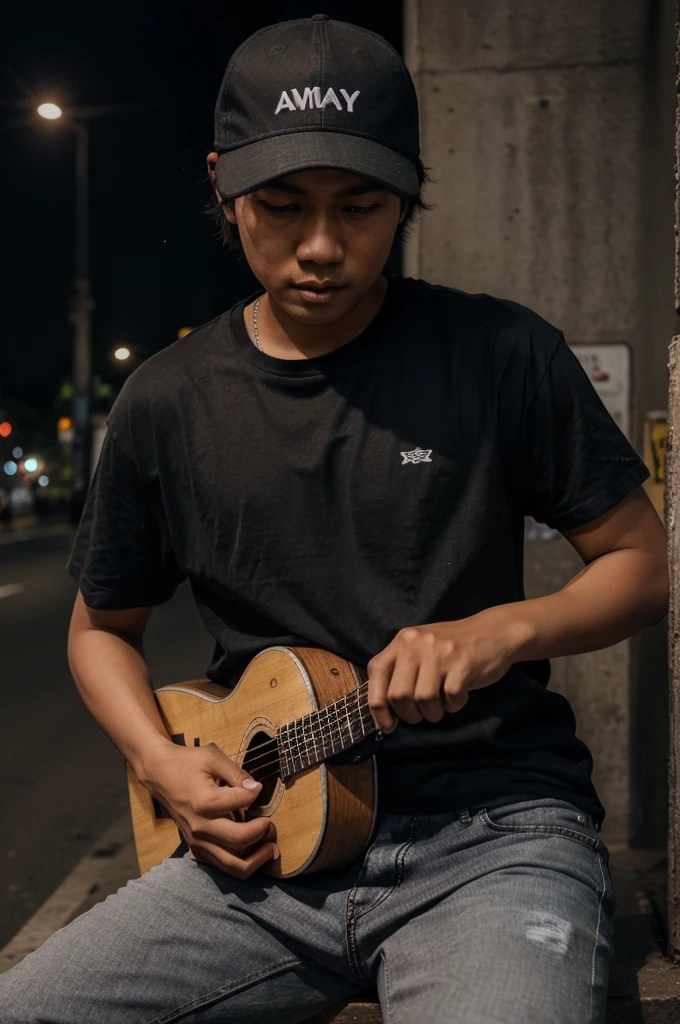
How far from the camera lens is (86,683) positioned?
2.39 meters

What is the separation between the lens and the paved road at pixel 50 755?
16.5 feet

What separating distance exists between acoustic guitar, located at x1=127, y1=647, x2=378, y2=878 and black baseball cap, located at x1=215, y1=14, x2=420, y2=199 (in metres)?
0.82

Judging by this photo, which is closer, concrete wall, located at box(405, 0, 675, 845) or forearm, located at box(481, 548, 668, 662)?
forearm, located at box(481, 548, 668, 662)

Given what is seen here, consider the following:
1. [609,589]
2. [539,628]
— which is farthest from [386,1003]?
[609,589]

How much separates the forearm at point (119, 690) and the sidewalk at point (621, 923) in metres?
0.58

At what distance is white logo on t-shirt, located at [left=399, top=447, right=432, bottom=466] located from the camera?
208 centimetres

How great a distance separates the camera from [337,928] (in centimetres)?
197

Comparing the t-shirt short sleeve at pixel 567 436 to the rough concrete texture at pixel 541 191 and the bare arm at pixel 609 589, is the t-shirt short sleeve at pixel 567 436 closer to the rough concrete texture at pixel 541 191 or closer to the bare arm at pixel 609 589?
the bare arm at pixel 609 589

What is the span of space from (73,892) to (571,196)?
3.14 meters

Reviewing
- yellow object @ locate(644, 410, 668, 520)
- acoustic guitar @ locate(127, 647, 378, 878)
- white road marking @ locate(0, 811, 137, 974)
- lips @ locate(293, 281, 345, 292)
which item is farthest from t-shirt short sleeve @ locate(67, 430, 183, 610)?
white road marking @ locate(0, 811, 137, 974)

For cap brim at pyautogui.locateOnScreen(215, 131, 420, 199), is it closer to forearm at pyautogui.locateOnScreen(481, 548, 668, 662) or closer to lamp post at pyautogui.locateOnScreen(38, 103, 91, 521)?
forearm at pyautogui.locateOnScreen(481, 548, 668, 662)

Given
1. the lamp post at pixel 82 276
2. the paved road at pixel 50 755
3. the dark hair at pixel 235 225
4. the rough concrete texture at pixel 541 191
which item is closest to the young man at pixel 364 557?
the dark hair at pixel 235 225

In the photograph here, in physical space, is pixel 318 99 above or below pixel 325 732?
above

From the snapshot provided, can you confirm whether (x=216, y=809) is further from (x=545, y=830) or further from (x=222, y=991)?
(x=545, y=830)
